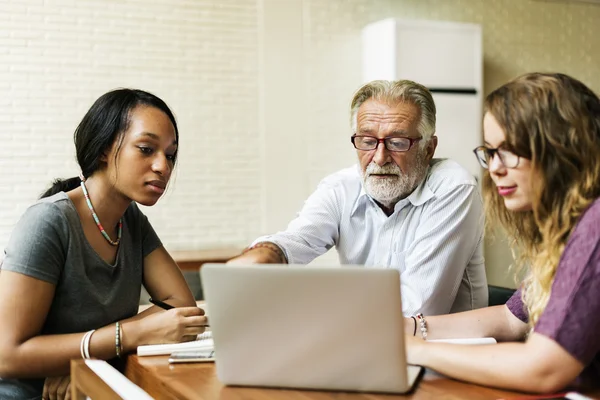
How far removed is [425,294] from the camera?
7.86 ft

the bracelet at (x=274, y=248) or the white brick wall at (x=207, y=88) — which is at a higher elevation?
the white brick wall at (x=207, y=88)

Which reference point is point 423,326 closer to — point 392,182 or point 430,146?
point 392,182

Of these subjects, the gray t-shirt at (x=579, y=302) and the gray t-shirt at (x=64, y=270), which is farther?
the gray t-shirt at (x=64, y=270)

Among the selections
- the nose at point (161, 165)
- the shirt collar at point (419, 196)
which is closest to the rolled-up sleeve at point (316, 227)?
the shirt collar at point (419, 196)

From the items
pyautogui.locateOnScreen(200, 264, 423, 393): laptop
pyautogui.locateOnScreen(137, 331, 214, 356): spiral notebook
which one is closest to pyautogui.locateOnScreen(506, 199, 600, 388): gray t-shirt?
pyautogui.locateOnScreen(200, 264, 423, 393): laptop

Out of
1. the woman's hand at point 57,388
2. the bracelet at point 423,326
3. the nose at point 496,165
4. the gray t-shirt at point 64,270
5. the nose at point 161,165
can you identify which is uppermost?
the nose at point 496,165

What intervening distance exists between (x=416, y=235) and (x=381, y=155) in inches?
12.0

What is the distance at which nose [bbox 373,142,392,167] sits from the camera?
8.30 feet

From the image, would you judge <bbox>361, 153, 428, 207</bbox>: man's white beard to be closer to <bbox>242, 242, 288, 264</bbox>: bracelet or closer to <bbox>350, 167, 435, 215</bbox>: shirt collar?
<bbox>350, 167, 435, 215</bbox>: shirt collar

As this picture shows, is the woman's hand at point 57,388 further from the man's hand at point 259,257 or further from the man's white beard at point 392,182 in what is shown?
the man's white beard at point 392,182

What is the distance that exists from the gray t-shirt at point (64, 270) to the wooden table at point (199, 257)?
3.02 metres

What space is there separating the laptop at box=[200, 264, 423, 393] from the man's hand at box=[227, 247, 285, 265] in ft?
1.93

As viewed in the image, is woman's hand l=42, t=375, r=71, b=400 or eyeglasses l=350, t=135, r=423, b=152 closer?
woman's hand l=42, t=375, r=71, b=400

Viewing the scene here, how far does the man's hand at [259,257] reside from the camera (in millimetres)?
2101
